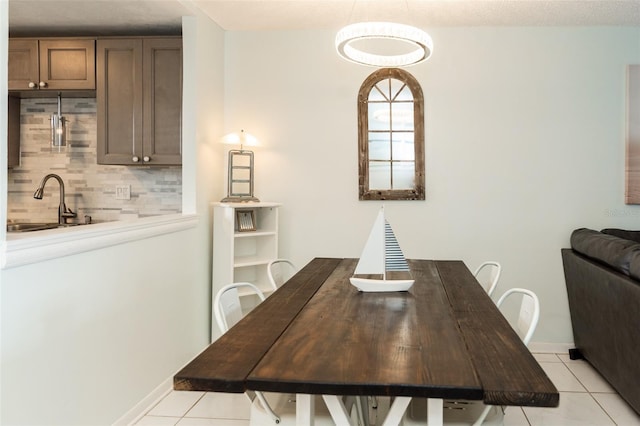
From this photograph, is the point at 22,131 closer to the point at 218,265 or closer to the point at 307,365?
the point at 218,265

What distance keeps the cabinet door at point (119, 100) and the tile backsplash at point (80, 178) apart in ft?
1.39

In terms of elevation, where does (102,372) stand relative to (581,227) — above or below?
below

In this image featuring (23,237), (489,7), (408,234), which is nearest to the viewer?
(23,237)

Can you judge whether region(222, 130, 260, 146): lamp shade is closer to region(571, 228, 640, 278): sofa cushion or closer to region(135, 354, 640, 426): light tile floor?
region(135, 354, 640, 426): light tile floor

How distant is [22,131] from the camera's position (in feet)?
14.2

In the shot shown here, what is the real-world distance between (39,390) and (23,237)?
2.03ft

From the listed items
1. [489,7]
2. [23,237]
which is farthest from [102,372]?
[489,7]

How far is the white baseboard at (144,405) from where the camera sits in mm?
2728

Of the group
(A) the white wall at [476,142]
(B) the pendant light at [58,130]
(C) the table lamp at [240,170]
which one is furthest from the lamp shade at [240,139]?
(B) the pendant light at [58,130]

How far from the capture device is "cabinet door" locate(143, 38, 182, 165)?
3.81m

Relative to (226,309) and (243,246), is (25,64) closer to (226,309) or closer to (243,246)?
(243,246)

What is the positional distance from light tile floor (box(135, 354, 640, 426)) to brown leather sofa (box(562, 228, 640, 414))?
0.35 ft

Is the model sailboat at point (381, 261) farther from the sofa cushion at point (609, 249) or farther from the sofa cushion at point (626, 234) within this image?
the sofa cushion at point (626, 234)

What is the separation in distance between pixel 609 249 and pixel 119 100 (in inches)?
137
